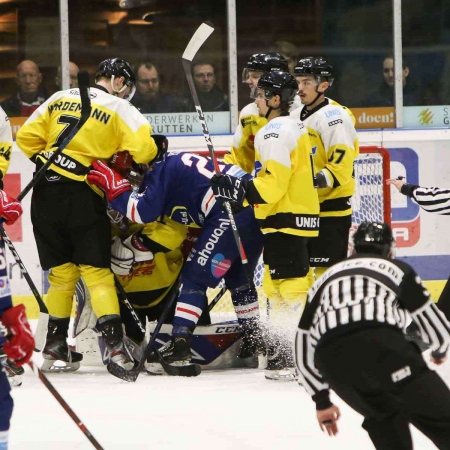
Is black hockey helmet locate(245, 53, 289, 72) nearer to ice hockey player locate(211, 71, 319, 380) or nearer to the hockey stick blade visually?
ice hockey player locate(211, 71, 319, 380)

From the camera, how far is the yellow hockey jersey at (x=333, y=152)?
5078mm

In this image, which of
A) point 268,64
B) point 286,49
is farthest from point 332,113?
point 286,49

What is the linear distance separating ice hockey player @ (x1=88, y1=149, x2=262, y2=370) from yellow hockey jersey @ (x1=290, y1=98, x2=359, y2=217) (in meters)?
0.39

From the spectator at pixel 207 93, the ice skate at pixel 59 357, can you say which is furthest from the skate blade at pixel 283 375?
the spectator at pixel 207 93

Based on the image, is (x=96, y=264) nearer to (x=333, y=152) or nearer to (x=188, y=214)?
(x=188, y=214)

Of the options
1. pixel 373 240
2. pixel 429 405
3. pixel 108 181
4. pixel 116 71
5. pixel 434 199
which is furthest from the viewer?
pixel 116 71

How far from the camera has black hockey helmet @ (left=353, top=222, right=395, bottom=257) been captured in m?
3.12

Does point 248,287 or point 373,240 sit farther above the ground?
point 373,240

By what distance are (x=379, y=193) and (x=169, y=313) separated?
5.59 ft

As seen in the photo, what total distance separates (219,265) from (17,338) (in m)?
1.81

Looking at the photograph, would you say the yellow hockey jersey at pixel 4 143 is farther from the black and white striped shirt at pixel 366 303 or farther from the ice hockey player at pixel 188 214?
the black and white striped shirt at pixel 366 303

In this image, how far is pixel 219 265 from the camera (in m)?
4.90

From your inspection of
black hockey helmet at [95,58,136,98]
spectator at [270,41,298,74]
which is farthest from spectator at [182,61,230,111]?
black hockey helmet at [95,58,136,98]

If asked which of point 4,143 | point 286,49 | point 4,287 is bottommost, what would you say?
point 4,287
